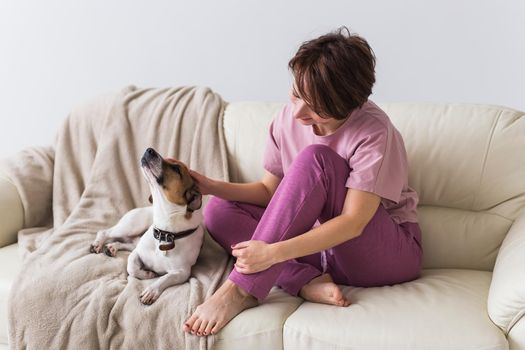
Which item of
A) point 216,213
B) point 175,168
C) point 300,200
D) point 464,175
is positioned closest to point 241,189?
point 216,213

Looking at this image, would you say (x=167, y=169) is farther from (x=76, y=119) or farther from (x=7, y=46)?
(x=7, y=46)

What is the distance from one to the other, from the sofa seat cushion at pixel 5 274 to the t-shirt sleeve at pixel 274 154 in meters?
0.84

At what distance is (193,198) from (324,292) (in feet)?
1.53

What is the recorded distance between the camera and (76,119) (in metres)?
2.51

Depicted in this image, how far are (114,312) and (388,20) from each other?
4.86 feet

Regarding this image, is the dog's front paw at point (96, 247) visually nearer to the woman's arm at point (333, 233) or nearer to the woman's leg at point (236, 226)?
the woman's leg at point (236, 226)

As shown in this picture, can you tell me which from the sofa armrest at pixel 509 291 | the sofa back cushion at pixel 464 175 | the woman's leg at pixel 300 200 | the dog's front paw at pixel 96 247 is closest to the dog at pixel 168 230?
the dog's front paw at pixel 96 247

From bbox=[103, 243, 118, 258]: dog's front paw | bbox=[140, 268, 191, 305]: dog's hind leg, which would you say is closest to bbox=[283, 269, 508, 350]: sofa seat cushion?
bbox=[140, 268, 191, 305]: dog's hind leg

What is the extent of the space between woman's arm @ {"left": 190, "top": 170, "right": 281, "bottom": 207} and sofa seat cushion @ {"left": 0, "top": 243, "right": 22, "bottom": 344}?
634mm

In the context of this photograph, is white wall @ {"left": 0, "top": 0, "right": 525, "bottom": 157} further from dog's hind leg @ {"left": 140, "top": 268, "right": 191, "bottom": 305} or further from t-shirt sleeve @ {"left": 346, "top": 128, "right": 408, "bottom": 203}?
dog's hind leg @ {"left": 140, "top": 268, "right": 191, "bottom": 305}

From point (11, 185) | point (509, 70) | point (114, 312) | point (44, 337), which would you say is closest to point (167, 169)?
point (114, 312)

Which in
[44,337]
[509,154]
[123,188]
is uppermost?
[509,154]

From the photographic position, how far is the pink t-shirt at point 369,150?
1.74m

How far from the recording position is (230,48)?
2695 mm
